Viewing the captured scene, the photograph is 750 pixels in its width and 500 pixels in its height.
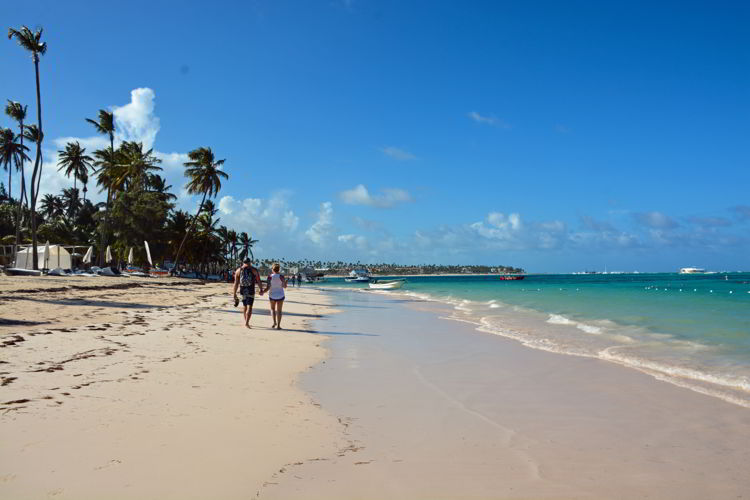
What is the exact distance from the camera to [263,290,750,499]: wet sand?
3678 millimetres

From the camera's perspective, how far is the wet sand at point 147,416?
11.1 feet

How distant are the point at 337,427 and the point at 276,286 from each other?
871cm

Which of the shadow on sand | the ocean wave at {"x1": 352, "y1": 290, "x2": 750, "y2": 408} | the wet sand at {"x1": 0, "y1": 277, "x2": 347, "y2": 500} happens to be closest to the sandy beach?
the wet sand at {"x1": 0, "y1": 277, "x2": 347, "y2": 500}

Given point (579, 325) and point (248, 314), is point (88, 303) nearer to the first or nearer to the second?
point (248, 314)

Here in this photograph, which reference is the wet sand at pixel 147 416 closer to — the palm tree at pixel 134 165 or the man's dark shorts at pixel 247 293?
the man's dark shorts at pixel 247 293

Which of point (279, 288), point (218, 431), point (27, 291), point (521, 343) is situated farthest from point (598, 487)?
point (27, 291)

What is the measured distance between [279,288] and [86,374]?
287 inches

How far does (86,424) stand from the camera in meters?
4.36

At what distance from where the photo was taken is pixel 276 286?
13336 mm

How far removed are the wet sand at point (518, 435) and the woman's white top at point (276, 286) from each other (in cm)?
464

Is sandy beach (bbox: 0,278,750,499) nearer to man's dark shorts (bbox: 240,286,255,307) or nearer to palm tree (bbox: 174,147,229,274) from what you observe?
man's dark shorts (bbox: 240,286,255,307)

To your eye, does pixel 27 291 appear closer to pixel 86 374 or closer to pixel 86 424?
pixel 86 374

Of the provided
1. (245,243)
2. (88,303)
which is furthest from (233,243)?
(88,303)

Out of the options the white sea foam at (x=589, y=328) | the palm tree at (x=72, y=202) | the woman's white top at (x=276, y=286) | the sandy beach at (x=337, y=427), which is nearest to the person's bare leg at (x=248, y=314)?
the woman's white top at (x=276, y=286)
